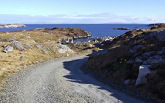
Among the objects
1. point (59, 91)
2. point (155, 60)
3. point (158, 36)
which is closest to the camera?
point (59, 91)

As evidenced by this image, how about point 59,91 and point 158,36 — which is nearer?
point 59,91

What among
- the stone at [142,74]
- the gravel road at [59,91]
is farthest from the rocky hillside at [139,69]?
the gravel road at [59,91]

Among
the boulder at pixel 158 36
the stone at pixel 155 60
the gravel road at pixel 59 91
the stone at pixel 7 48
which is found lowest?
the gravel road at pixel 59 91

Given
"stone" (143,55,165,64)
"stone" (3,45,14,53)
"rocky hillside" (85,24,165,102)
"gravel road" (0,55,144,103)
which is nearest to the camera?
"gravel road" (0,55,144,103)

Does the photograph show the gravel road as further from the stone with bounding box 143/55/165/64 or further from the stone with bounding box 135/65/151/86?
the stone with bounding box 143/55/165/64

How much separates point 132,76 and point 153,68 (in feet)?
12.4

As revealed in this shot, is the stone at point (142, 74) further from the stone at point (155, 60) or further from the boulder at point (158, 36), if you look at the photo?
the boulder at point (158, 36)

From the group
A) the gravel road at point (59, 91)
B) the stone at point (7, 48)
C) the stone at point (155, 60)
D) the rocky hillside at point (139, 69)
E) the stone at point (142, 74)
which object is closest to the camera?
the gravel road at point (59, 91)

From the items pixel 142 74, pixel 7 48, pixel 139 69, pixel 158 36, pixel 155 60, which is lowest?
pixel 7 48

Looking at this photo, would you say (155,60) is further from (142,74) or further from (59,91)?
(59,91)

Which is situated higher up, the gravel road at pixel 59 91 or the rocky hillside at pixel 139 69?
the rocky hillside at pixel 139 69

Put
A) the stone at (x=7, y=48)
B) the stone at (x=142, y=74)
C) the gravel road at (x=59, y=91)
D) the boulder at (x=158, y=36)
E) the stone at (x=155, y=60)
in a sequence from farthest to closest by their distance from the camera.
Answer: the stone at (x=7, y=48), the boulder at (x=158, y=36), the stone at (x=155, y=60), the stone at (x=142, y=74), the gravel road at (x=59, y=91)

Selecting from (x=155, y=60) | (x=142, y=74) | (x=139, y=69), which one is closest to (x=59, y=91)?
(x=139, y=69)

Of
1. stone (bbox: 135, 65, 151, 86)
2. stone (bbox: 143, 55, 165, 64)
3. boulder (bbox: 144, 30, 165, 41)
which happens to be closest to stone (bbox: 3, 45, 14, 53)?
boulder (bbox: 144, 30, 165, 41)
